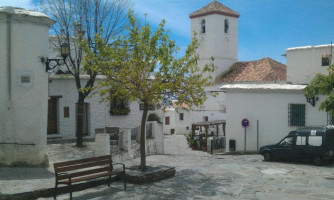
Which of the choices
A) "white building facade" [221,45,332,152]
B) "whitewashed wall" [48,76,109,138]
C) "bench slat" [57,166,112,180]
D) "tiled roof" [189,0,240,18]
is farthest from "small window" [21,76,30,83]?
"tiled roof" [189,0,240,18]

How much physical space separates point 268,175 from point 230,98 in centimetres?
828

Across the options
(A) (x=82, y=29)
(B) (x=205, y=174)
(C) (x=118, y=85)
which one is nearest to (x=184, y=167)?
(B) (x=205, y=174)

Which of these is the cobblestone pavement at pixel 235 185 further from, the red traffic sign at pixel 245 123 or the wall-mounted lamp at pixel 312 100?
the red traffic sign at pixel 245 123

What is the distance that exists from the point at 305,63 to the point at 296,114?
3.37 metres

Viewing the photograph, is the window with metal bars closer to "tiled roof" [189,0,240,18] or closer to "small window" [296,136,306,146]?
"small window" [296,136,306,146]

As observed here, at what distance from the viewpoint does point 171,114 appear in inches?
1582

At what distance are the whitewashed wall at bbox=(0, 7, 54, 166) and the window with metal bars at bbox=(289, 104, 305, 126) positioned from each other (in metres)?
12.3

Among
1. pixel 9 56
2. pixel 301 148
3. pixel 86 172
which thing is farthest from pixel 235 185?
→ pixel 9 56

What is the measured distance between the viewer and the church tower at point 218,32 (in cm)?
4175

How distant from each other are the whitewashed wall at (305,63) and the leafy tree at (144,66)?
10644mm

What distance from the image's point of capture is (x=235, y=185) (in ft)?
35.5

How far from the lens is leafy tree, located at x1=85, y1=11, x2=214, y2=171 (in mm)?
10906

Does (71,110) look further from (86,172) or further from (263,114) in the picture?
(86,172)

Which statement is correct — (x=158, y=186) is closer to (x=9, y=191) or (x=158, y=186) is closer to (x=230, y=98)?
(x=9, y=191)
